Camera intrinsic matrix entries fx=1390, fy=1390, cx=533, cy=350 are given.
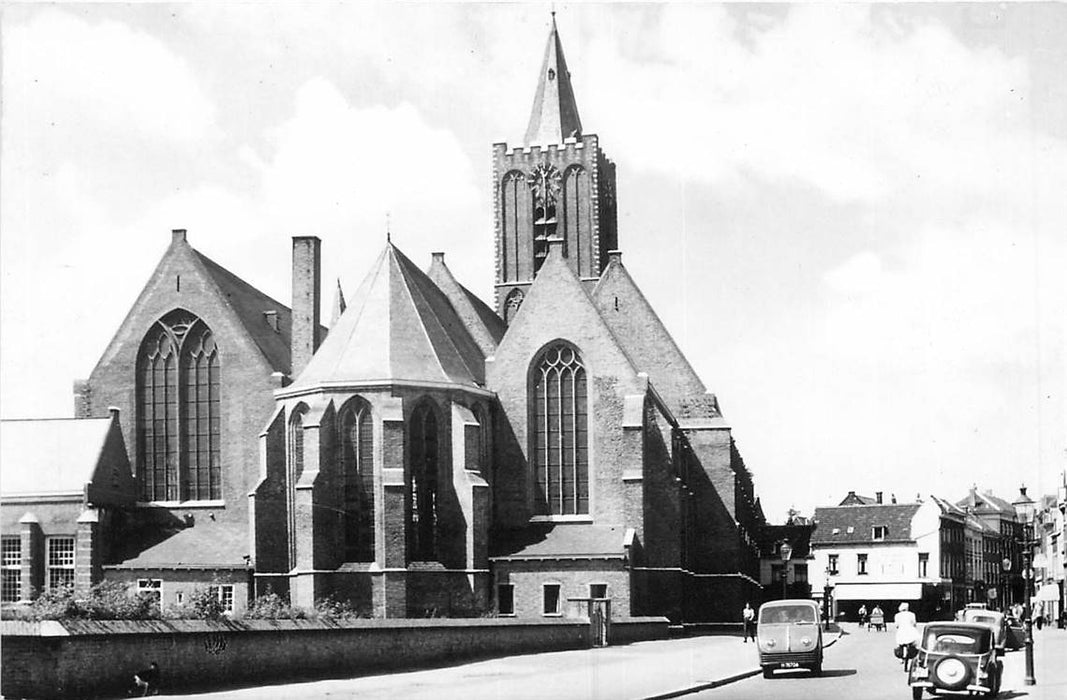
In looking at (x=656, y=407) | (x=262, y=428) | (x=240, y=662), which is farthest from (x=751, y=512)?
(x=240, y=662)

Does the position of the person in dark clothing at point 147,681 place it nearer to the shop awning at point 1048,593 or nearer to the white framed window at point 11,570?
the white framed window at point 11,570

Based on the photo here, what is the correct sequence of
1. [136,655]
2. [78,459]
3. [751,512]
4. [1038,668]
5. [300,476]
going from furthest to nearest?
[751,512] < [78,459] < [300,476] < [1038,668] < [136,655]

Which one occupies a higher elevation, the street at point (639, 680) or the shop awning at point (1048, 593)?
the street at point (639, 680)

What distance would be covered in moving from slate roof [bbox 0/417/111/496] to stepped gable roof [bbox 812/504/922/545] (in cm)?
6805

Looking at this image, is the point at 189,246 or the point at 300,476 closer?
the point at 300,476

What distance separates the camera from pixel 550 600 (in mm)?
50750

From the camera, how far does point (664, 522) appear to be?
52.6 m

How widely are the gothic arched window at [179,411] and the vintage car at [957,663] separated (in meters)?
36.3

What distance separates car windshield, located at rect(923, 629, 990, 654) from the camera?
25.6m

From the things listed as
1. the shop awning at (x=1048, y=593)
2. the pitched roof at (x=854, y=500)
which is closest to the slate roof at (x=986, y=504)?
the pitched roof at (x=854, y=500)

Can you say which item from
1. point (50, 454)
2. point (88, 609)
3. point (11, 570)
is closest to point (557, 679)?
point (88, 609)

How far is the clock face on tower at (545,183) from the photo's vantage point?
73.2m

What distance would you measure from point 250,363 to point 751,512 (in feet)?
121

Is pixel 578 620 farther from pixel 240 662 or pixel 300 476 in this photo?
pixel 240 662
